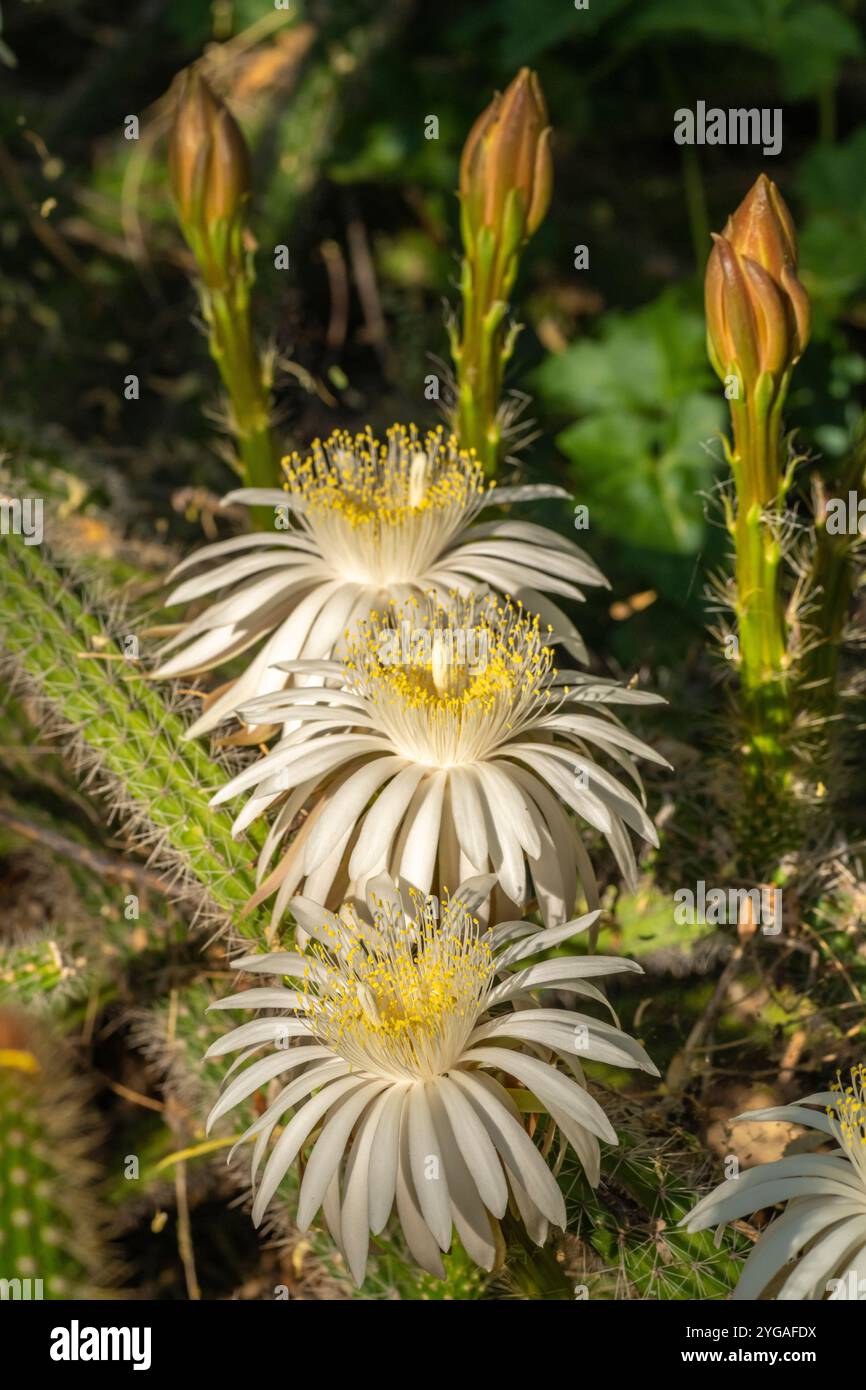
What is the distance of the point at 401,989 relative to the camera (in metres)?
1.06

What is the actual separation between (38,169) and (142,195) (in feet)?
0.83

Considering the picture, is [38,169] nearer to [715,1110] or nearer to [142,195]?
[142,195]

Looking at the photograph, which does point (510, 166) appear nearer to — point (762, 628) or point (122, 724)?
point (762, 628)

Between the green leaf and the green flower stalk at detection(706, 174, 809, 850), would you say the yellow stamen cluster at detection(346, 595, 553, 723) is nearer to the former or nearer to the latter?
the green flower stalk at detection(706, 174, 809, 850)

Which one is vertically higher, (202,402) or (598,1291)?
(202,402)

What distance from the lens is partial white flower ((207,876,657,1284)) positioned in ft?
3.22

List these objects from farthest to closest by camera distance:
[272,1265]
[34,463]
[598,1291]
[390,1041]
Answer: [34,463], [272,1265], [598,1291], [390,1041]

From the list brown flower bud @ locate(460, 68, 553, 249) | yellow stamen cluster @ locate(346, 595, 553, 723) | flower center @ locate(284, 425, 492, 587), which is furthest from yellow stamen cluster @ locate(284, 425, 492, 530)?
brown flower bud @ locate(460, 68, 553, 249)

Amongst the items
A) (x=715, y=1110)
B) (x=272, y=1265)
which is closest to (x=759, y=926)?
(x=715, y=1110)

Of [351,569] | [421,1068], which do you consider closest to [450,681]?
[351,569]

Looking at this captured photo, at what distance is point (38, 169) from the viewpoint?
235 centimetres

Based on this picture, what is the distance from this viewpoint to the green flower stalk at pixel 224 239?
1.49 m

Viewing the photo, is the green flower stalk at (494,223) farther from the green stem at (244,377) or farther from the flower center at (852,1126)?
the flower center at (852,1126)

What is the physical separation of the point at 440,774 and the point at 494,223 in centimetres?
63
